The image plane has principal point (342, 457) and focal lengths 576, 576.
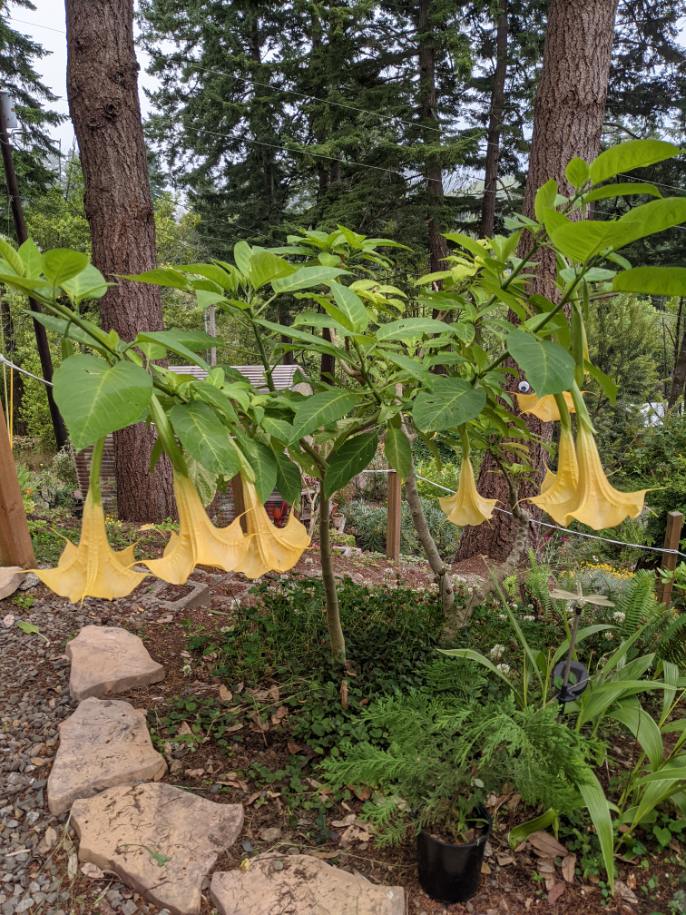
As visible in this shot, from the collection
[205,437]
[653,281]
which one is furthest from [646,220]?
[205,437]

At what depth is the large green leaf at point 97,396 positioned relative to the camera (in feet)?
2.14

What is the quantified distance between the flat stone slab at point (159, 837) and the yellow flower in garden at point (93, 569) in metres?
0.85

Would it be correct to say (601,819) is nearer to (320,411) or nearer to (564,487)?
(564,487)

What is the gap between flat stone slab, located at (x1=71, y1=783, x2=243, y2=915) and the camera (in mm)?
1276

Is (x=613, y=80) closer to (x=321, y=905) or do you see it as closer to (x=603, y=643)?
(x=603, y=643)

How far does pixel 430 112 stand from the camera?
10.9 meters

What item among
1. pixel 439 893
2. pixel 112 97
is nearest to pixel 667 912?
pixel 439 893

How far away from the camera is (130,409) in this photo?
68cm

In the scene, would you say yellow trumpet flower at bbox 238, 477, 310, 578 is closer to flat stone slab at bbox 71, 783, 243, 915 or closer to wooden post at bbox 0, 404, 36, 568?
flat stone slab at bbox 71, 783, 243, 915

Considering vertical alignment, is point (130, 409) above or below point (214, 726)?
above

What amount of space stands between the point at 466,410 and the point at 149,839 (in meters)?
1.27

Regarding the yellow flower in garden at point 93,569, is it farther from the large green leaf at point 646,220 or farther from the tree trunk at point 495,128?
the tree trunk at point 495,128

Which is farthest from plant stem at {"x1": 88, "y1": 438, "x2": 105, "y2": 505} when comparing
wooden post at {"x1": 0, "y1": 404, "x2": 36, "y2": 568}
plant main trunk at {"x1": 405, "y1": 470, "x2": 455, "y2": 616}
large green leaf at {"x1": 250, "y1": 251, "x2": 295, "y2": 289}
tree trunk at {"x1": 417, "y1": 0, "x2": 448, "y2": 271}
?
tree trunk at {"x1": 417, "y1": 0, "x2": 448, "y2": 271}

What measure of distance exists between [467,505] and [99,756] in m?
1.24
